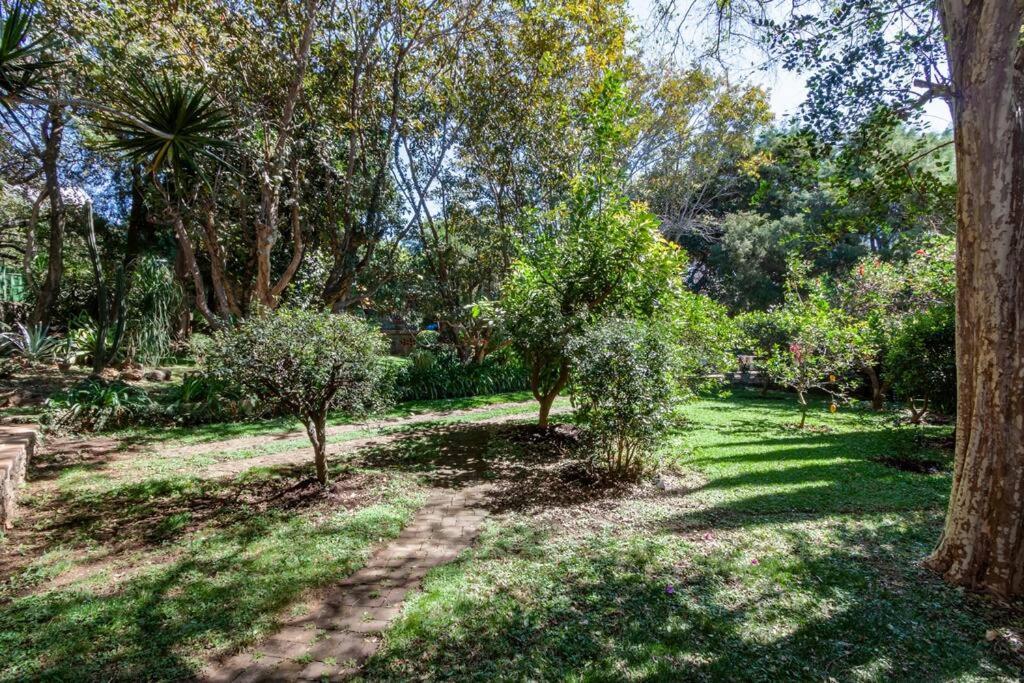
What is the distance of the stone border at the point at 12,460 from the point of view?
4.27 metres

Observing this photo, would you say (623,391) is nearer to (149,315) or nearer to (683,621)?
(683,621)

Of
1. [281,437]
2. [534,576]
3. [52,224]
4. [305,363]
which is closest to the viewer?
[534,576]

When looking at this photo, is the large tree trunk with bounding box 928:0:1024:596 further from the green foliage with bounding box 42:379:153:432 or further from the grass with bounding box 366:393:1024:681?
the green foliage with bounding box 42:379:153:432

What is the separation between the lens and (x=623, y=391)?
5.43m

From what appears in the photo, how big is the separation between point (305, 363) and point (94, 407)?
5.58m

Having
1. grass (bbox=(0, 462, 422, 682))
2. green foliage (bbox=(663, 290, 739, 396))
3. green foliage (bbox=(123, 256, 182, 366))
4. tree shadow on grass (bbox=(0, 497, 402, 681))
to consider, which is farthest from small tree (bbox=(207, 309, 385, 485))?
green foliage (bbox=(123, 256, 182, 366))

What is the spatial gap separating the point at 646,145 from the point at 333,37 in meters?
12.2

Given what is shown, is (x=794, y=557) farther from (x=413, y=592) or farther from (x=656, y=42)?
(x=656, y=42)

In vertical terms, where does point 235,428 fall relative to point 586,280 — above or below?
below

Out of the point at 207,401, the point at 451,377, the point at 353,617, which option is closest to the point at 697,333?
the point at 353,617

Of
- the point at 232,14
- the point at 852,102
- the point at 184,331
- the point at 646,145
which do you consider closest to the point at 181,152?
the point at 232,14

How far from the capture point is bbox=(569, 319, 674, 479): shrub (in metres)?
5.39

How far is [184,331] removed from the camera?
14.6m

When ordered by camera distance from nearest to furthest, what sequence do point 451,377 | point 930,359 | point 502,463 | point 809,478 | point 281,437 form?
point 809,478 < point 502,463 < point 930,359 < point 281,437 < point 451,377
